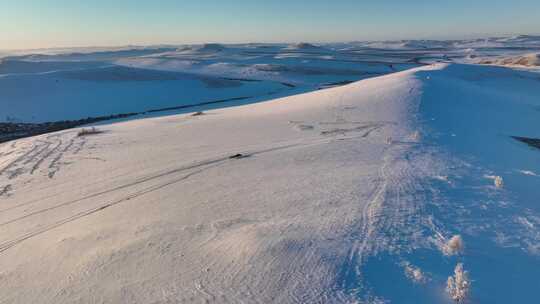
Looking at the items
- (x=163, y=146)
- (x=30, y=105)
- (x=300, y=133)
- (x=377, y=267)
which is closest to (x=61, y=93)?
(x=30, y=105)

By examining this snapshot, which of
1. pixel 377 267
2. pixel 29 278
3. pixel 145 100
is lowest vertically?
pixel 145 100

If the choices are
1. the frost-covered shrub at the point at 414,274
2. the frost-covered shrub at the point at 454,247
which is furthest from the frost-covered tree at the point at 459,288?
the frost-covered shrub at the point at 454,247

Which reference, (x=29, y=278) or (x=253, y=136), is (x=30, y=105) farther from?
(x=29, y=278)

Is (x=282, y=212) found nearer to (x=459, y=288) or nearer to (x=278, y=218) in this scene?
(x=278, y=218)

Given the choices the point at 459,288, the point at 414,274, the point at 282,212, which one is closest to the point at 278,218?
the point at 282,212

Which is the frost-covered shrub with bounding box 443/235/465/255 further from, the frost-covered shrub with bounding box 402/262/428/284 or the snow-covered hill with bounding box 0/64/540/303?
the frost-covered shrub with bounding box 402/262/428/284

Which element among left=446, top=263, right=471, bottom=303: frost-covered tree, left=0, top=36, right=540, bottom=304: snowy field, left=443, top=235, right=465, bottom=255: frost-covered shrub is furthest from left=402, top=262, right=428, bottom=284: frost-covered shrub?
left=443, top=235, right=465, bottom=255: frost-covered shrub
